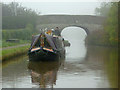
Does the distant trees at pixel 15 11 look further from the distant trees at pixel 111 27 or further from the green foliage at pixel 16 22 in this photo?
the distant trees at pixel 111 27

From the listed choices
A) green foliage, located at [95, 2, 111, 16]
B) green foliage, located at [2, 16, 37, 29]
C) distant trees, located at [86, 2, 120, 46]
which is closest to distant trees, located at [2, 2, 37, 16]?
green foliage, located at [2, 16, 37, 29]

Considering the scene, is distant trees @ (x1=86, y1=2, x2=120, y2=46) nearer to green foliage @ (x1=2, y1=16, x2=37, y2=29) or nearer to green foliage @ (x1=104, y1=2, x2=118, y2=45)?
green foliage @ (x1=104, y1=2, x2=118, y2=45)

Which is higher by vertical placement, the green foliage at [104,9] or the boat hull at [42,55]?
the green foliage at [104,9]

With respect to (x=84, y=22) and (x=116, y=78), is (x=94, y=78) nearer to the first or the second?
(x=116, y=78)

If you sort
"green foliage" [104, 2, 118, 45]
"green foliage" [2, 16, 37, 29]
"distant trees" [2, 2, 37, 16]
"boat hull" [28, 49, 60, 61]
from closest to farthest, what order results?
"boat hull" [28, 49, 60, 61], "green foliage" [104, 2, 118, 45], "green foliage" [2, 16, 37, 29], "distant trees" [2, 2, 37, 16]

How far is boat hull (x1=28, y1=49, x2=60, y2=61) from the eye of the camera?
63.4 feet

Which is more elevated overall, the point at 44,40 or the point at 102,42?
the point at 44,40

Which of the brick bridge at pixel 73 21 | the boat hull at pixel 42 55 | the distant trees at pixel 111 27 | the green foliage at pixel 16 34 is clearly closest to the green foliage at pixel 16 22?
the brick bridge at pixel 73 21

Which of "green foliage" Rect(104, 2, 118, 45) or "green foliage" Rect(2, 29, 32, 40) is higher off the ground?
"green foliage" Rect(104, 2, 118, 45)

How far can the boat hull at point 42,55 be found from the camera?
19312mm

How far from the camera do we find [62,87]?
10859 mm

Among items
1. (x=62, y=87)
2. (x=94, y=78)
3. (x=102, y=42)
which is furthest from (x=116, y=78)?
(x=102, y=42)

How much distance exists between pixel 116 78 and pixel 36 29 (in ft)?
132

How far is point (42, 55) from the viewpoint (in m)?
19.5
